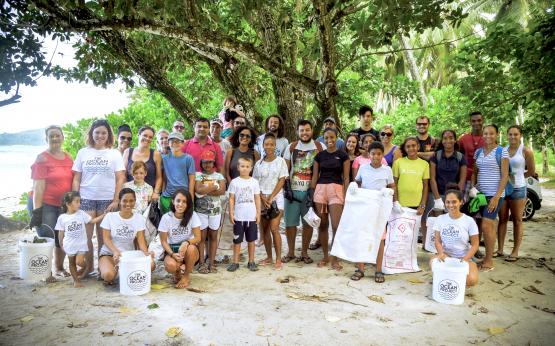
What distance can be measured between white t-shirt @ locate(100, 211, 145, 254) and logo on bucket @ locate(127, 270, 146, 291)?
0.44m

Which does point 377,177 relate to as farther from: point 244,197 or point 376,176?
point 244,197

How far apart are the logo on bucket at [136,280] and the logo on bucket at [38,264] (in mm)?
991

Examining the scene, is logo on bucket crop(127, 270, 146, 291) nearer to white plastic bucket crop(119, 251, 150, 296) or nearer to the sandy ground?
white plastic bucket crop(119, 251, 150, 296)

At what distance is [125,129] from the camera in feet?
16.8

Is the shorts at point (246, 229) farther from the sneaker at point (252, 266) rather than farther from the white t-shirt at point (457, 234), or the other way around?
the white t-shirt at point (457, 234)

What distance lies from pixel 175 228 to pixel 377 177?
2.21 metres

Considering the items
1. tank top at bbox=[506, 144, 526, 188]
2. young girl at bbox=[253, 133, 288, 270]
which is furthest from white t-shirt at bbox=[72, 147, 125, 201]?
tank top at bbox=[506, 144, 526, 188]

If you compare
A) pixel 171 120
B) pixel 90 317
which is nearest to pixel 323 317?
pixel 90 317

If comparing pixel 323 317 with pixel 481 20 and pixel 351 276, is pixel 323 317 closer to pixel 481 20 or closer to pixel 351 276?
pixel 351 276

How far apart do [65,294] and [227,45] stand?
3903mm

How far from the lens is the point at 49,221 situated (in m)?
4.46

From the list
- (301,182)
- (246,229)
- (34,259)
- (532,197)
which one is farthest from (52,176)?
(532,197)

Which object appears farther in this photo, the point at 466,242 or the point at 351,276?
the point at 351,276

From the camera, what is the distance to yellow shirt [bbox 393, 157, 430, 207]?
4.84m
